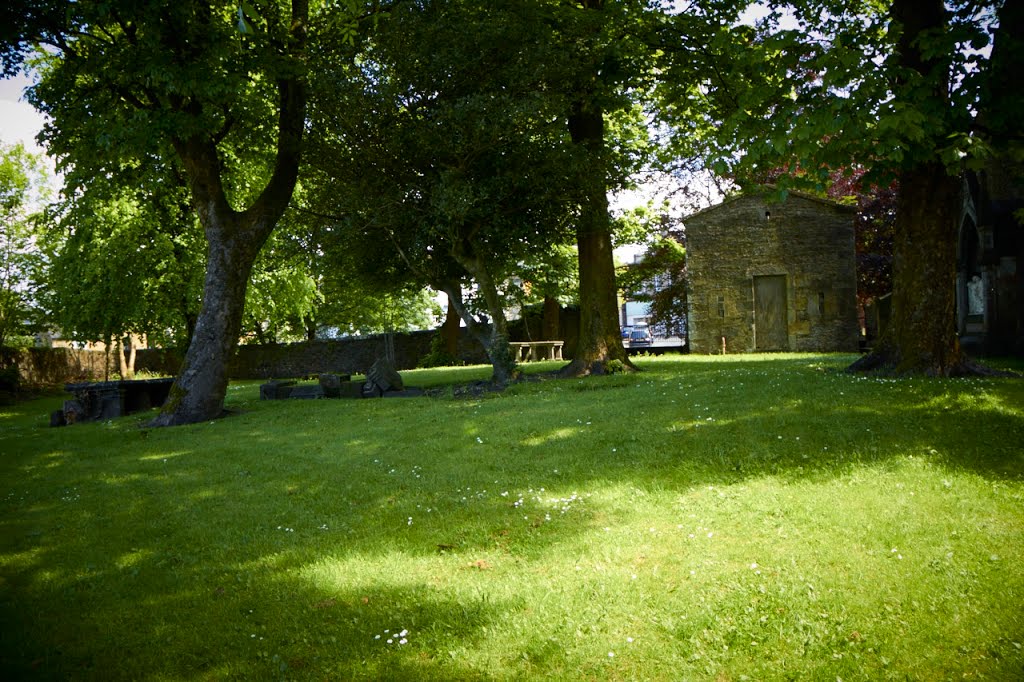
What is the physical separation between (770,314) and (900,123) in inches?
818

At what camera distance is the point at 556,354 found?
114 feet

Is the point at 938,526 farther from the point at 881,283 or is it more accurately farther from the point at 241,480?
the point at 881,283

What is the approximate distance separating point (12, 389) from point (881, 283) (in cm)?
3985

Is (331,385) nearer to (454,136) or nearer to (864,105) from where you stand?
(454,136)

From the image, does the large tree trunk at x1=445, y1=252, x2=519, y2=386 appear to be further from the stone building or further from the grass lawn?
the stone building

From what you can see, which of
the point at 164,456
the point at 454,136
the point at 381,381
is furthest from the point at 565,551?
the point at 381,381

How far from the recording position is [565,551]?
17.5ft

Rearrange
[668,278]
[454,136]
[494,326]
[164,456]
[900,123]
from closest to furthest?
[900,123] → [164,456] → [454,136] → [494,326] → [668,278]

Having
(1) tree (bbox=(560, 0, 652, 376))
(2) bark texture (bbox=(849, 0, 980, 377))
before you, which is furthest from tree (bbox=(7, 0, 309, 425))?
(2) bark texture (bbox=(849, 0, 980, 377))

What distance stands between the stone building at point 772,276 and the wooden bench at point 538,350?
7857 millimetres

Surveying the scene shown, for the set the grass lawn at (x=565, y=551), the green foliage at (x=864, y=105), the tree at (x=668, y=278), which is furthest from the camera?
the tree at (x=668, y=278)

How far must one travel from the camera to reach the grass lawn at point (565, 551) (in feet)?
12.7

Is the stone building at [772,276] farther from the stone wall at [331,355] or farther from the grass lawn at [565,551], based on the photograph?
the grass lawn at [565,551]

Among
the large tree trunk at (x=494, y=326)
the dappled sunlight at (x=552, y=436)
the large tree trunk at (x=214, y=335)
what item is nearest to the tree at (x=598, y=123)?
the large tree trunk at (x=494, y=326)
